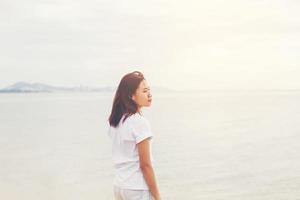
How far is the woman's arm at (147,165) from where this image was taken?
8.60 ft

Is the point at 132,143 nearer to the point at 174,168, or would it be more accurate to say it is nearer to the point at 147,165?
the point at 147,165

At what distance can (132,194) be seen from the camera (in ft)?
8.97

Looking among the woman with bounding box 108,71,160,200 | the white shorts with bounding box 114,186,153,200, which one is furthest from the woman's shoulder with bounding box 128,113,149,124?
the white shorts with bounding box 114,186,153,200

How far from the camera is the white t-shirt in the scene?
2.64 m

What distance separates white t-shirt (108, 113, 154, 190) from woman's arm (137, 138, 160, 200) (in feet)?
0.08

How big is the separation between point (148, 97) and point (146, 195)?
1.62 feet

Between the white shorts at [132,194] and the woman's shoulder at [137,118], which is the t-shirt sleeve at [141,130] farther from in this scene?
the white shorts at [132,194]

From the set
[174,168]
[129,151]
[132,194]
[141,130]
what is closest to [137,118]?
[141,130]

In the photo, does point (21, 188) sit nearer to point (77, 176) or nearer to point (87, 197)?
point (87, 197)

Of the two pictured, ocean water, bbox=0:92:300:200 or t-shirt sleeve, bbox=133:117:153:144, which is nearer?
t-shirt sleeve, bbox=133:117:153:144

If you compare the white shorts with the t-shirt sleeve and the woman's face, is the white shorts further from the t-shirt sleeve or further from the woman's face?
the woman's face

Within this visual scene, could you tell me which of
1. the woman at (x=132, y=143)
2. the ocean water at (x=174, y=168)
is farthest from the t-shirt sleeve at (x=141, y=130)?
the ocean water at (x=174, y=168)

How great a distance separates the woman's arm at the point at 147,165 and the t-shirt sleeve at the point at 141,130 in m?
0.02

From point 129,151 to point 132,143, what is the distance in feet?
0.16
